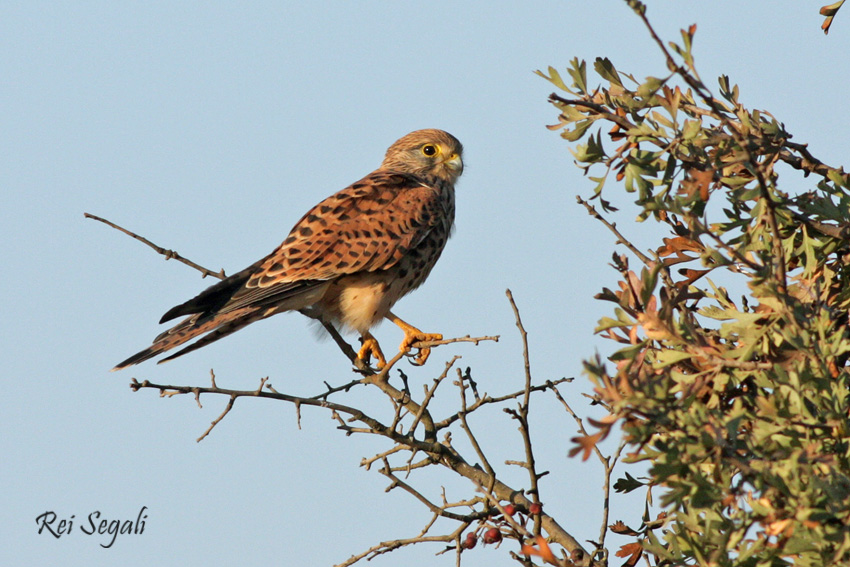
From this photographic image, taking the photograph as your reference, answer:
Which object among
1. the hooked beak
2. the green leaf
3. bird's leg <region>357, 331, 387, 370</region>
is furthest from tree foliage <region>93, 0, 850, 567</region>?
the hooked beak

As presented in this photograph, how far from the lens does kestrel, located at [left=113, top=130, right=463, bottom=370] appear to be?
14.1 feet

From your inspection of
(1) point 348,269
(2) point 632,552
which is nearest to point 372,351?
(1) point 348,269

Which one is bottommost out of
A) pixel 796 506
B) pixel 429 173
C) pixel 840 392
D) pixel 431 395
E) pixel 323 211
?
pixel 796 506

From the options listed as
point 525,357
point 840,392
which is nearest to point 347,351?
point 525,357

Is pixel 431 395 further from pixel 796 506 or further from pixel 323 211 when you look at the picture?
pixel 323 211

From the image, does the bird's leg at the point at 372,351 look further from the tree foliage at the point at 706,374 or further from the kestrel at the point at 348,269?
the tree foliage at the point at 706,374

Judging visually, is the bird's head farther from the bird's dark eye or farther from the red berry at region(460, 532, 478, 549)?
the red berry at region(460, 532, 478, 549)

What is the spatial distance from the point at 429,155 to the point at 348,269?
4.91 ft

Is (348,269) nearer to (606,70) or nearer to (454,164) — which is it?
(454,164)

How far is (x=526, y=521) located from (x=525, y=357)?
1.66ft

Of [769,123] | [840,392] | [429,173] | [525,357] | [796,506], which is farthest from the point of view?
[429,173]

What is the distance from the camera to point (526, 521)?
9.75 feet

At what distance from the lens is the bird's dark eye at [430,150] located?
19.6 ft

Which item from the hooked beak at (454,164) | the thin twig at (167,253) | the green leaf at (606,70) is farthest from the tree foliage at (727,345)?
the hooked beak at (454,164)
